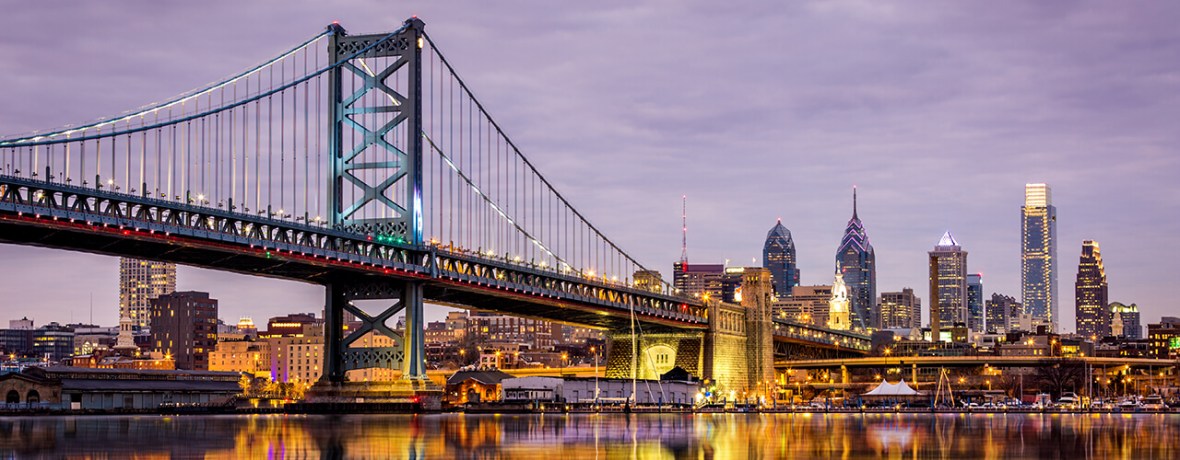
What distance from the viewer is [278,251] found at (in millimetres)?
97625

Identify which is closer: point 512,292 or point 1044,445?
point 1044,445

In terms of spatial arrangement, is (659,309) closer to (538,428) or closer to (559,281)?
(559,281)

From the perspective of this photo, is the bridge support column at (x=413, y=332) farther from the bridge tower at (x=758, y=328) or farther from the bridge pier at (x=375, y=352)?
the bridge tower at (x=758, y=328)

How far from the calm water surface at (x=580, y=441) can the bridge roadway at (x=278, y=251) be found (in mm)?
10799

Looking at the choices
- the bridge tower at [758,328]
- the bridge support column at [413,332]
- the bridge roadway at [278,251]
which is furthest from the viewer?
the bridge tower at [758,328]

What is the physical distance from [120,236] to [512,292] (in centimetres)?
4282

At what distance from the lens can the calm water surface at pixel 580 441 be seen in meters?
54.9

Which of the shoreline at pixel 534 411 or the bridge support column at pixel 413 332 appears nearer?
the shoreline at pixel 534 411

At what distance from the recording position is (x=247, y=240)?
3750 inches

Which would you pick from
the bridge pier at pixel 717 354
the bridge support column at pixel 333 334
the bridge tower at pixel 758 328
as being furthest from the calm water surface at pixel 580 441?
the bridge tower at pixel 758 328

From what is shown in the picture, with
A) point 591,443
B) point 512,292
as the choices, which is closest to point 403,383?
point 512,292

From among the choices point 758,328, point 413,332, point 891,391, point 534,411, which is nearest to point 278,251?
point 413,332

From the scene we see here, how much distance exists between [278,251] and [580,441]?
1540 inches

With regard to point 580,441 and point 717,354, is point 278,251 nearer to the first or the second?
point 580,441
